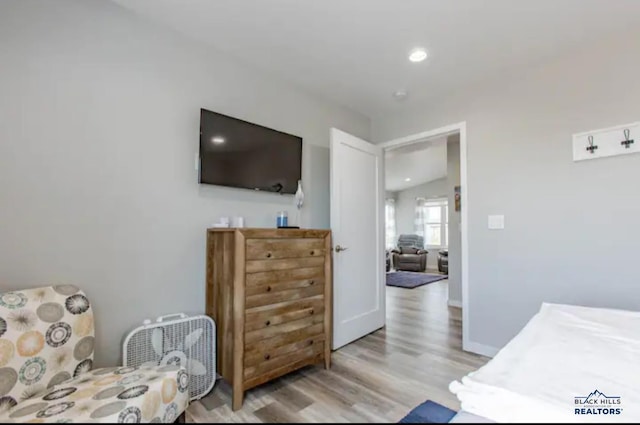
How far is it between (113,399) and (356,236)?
224 cm

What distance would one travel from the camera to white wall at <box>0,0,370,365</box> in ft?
4.95

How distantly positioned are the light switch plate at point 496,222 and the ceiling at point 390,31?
1.21 m

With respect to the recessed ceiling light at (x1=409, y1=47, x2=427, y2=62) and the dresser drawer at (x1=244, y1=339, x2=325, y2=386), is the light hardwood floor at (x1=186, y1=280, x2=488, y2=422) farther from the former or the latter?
the recessed ceiling light at (x1=409, y1=47, x2=427, y2=62)

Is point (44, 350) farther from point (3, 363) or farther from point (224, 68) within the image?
point (224, 68)

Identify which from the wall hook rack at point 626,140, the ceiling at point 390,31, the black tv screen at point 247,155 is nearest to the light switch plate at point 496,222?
the wall hook rack at point 626,140

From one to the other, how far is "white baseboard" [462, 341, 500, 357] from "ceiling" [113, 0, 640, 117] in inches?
91.2

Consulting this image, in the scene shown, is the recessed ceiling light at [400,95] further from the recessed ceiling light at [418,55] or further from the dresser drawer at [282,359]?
the dresser drawer at [282,359]

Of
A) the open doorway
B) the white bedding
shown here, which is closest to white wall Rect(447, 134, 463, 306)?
the open doorway

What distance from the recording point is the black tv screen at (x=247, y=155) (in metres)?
2.11

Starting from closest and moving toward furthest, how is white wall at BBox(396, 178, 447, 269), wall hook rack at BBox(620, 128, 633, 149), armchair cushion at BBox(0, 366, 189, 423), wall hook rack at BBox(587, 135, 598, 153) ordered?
armchair cushion at BBox(0, 366, 189, 423)
wall hook rack at BBox(620, 128, 633, 149)
wall hook rack at BBox(587, 135, 598, 153)
white wall at BBox(396, 178, 447, 269)

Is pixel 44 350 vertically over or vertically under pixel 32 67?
under

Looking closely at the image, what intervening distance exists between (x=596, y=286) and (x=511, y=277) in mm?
519

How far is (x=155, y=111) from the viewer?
6.45ft

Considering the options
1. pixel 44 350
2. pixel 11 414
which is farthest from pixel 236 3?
pixel 11 414
